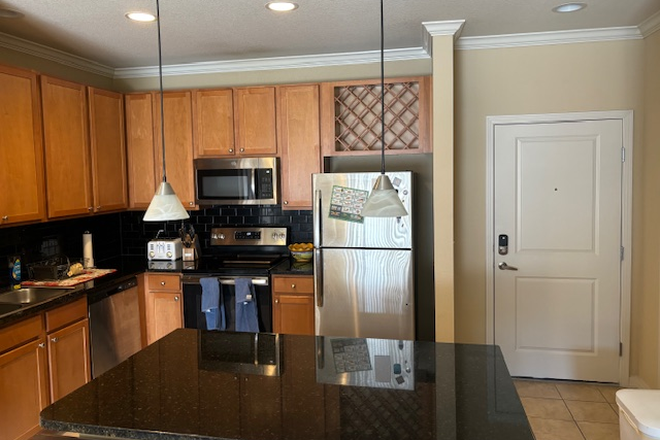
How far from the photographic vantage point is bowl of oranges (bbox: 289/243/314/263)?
13.4 ft

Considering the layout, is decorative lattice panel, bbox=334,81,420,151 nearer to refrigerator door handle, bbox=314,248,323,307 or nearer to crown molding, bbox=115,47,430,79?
crown molding, bbox=115,47,430,79

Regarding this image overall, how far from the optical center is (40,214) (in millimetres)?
3367

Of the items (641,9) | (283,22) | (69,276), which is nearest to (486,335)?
(641,9)

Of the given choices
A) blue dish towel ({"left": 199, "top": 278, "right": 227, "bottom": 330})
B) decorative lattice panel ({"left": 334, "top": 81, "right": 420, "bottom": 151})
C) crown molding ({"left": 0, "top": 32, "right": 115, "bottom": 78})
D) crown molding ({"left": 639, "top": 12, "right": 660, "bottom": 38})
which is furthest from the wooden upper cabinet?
crown molding ({"left": 0, "top": 32, "right": 115, "bottom": 78})

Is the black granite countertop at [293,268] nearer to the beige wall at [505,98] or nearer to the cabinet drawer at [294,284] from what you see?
the cabinet drawer at [294,284]

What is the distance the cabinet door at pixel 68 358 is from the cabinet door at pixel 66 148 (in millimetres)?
786

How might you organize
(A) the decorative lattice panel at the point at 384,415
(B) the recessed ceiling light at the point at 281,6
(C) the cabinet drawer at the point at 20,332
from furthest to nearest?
(B) the recessed ceiling light at the point at 281,6 < (C) the cabinet drawer at the point at 20,332 < (A) the decorative lattice panel at the point at 384,415

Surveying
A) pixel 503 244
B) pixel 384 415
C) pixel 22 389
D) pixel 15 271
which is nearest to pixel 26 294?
pixel 15 271

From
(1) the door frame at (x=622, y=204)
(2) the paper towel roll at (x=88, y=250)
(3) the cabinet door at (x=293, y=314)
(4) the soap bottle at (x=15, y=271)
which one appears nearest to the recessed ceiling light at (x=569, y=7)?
(1) the door frame at (x=622, y=204)

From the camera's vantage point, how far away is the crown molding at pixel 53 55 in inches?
137

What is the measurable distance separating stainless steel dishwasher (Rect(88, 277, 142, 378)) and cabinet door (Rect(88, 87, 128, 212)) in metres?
0.68

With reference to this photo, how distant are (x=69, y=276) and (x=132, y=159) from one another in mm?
1099

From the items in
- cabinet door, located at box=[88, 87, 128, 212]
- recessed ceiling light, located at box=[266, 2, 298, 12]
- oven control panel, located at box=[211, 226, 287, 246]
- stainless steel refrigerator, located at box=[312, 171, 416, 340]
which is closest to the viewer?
recessed ceiling light, located at box=[266, 2, 298, 12]

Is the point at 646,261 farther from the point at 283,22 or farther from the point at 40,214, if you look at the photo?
the point at 40,214
